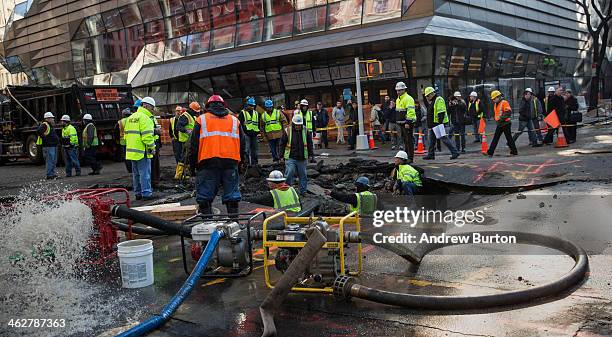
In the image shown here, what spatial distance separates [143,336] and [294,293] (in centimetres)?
144

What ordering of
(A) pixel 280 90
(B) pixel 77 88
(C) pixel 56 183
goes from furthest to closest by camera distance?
(A) pixel 280 90, (B) pixel 77 88, (C) pixel 56 183

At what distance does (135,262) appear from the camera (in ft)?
18.2

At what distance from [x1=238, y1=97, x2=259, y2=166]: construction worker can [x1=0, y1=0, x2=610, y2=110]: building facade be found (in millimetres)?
7221

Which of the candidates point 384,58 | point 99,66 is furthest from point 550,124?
point 99,66

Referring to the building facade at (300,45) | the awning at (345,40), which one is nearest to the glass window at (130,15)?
the building facade at (300,45)

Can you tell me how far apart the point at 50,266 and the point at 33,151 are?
17293 mm

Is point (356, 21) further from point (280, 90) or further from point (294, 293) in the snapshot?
point (294, 293)

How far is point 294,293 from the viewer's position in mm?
5113

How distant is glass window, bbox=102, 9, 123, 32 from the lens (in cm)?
3336

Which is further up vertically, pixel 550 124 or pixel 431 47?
pixel 431 47

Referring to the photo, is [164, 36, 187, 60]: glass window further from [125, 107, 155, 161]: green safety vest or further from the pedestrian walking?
[125, 107, 155, 161]: green safety vest

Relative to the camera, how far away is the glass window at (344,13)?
22.1 metres

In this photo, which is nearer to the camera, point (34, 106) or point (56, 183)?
point (56, 183)

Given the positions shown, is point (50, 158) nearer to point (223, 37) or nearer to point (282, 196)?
point (282, 196)
